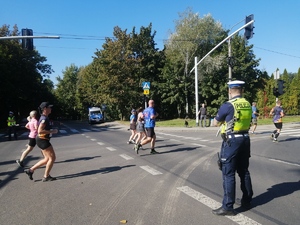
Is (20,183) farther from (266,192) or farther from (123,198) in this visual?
(266,192)

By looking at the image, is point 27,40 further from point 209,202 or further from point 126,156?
point 209,202

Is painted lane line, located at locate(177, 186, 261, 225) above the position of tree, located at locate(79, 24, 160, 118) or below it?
below

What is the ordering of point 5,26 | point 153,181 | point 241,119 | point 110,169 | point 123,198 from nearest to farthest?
point 241,119 < point 123,198 < point 153,181 < point 110,169 < point 5,26

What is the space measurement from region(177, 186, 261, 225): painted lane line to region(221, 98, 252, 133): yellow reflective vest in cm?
122

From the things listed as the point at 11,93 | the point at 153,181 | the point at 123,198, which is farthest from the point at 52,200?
the point at 11,93

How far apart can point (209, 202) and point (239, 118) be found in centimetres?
153

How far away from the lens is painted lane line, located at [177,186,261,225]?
418 centimetres

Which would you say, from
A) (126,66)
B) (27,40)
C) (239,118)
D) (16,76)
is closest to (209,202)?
(239,118)

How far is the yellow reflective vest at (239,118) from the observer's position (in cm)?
454

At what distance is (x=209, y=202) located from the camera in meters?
5.07

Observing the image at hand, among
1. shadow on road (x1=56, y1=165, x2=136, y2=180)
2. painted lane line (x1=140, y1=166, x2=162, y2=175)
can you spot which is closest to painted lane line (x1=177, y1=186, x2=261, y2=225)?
painted lane line (x1=140, y1=166, x2=162, y2=175)

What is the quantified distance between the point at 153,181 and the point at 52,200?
220 centimetres

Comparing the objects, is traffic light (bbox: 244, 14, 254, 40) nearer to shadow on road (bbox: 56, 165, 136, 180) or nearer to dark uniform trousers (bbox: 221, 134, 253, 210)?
shadow on road (bbox: 56, 165, 136, 180)

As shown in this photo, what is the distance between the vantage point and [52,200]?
5480 millimetres
